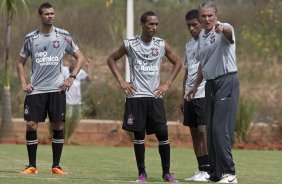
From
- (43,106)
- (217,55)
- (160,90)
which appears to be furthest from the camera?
(43,106)

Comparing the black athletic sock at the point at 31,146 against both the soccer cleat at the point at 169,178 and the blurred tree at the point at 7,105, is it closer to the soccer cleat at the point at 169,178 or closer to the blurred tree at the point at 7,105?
Result: the soccer cleat at the point at 169,178

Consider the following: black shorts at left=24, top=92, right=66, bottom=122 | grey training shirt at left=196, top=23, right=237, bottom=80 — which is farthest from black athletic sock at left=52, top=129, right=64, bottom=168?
grey training shirt at left=196, top=23, right=237, bottom=80

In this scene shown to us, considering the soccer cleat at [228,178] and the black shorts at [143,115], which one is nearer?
the soccer cleat at [228,178]

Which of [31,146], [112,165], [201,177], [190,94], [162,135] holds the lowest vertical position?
[112,165]

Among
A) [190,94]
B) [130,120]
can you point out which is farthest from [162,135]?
[190,94]

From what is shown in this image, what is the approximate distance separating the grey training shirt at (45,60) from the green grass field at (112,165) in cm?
126

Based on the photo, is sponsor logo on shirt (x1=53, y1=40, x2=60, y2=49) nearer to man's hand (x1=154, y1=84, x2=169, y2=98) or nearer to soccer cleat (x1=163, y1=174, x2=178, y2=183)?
man's hand (x1=154, y1=84, x2=169, y2=98)

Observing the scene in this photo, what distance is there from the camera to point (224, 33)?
1250cm

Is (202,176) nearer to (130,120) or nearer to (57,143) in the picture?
(130,120)

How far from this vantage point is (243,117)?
23.2 meters

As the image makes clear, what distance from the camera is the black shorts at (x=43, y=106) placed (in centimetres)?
1434

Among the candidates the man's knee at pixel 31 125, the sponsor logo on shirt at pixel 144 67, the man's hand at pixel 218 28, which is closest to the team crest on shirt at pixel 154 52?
the sponsor logo on shirt at pixel 144 67

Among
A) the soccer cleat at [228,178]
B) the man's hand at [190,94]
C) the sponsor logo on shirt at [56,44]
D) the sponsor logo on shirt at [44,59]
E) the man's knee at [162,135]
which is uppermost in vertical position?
the sponsor logo on shirt at [56,44]

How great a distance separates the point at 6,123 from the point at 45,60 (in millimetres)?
9719
